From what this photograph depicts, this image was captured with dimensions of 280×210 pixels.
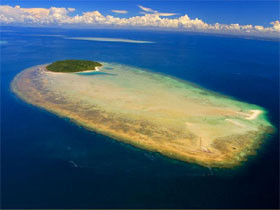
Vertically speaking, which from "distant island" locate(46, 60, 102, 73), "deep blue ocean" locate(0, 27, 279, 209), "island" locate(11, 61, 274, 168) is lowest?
"deep blue ocean" locate(0, 27, 279, 209)

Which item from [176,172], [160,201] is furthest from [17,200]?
[176,172]

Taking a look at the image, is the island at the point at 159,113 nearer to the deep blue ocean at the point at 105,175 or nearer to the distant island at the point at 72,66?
the deep blue ocean at the point at 105,175

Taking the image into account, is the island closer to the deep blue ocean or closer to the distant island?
the deep blue ocean

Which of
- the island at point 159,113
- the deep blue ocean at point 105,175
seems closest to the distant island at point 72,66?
the island at point 159,113

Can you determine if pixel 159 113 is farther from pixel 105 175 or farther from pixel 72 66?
pixel 72 66

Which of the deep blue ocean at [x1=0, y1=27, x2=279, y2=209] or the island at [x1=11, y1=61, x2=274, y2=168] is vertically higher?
the island at [x1=11, y1=61, x2=274, y2=168]

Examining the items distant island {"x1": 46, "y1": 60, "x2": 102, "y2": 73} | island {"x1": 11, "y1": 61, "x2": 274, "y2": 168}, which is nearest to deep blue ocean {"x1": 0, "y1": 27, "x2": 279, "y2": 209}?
island {"x1": 11, "y1": 61, "x2": 274, "y2": 168}

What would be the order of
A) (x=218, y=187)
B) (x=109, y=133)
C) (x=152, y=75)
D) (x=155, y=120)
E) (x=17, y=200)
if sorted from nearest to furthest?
(x=17, y=200), (x=218, y=187), (x=109, y=133), (x=155, y=120), (x=152, y=75)

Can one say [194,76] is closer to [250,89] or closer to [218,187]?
[250,89]
